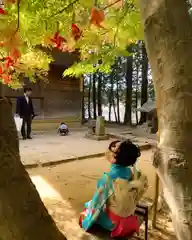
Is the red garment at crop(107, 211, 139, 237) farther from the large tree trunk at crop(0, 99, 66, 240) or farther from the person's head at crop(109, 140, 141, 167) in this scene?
the large tree trunk at crop(0, 99, 66, 240)

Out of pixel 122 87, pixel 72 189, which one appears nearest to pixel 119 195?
pixel 72 189

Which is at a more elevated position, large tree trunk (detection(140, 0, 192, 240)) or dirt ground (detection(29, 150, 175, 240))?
large tree trunk (detection(140, 0, 192, 240))

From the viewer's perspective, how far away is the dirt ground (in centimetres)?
261

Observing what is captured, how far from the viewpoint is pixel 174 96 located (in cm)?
87

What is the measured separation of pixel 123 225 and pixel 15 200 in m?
1.29

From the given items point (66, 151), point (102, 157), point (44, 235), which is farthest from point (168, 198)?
point (66, 151)

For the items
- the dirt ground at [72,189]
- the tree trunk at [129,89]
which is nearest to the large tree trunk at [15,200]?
the dirt ground at [72,189]

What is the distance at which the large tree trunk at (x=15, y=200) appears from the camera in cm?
68

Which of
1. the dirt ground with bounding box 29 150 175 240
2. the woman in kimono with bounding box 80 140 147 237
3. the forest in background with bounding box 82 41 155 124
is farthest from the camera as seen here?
the forest in background with bounding box 82 41 155 124

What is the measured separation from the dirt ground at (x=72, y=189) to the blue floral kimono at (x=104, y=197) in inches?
4.6

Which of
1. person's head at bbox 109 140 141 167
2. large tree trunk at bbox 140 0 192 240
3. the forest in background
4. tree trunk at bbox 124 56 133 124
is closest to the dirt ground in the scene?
person's head at bbox 109 140 141 167

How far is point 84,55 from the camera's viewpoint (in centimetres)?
308

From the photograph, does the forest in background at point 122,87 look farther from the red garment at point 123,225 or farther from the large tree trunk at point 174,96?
the large tree trunk at point 174,96

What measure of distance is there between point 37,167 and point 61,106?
7.22 meters
